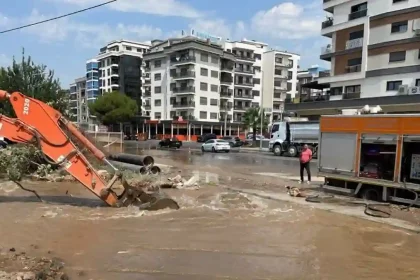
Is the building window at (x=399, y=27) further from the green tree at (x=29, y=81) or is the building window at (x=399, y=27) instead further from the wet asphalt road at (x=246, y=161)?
the green tree at (x=29, y=81)

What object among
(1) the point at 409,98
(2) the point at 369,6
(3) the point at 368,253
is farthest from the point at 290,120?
(3) the point at 368,253

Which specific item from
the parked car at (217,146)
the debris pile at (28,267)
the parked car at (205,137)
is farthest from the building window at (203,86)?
the debris pile at (28,267)

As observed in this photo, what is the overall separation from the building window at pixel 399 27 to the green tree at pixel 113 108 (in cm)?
5475

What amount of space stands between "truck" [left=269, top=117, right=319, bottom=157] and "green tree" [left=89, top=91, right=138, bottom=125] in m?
47.5

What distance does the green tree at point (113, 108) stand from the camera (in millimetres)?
80431

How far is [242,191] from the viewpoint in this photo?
15.4 metres

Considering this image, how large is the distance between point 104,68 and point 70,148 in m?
101

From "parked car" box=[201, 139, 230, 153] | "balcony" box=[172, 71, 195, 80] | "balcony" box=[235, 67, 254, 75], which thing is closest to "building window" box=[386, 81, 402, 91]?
"parked car" box=[201, 139, 230, 153]

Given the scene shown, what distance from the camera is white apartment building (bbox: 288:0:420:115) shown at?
3756 cm

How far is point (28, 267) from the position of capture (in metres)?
6.27

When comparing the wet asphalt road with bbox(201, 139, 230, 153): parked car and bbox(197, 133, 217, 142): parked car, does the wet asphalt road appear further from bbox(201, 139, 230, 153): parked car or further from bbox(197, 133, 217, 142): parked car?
bbox(197, 133, 217, 142): parked car

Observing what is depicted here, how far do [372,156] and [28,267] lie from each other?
1102 cm

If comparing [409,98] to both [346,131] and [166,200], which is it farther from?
[166,200]

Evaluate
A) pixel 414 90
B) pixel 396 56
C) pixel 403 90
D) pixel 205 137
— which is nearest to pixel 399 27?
pixel 396 56
